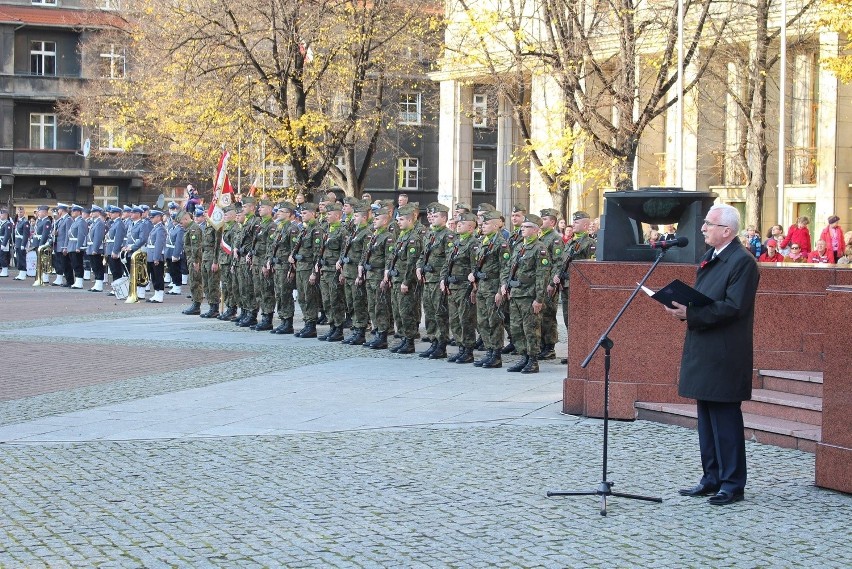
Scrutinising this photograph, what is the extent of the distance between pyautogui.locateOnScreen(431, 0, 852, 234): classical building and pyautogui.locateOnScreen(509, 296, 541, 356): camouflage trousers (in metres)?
12.8

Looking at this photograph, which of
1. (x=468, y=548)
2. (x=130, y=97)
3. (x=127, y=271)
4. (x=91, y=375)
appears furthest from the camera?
(x=130, y=97)

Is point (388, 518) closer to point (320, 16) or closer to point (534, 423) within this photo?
point (534, 423)

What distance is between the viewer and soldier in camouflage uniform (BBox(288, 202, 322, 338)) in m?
20.3

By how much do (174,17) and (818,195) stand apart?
16966mm

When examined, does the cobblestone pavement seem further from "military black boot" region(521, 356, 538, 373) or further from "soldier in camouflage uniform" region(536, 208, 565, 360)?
"soldier in camouflage uniform" region(536, 208, 565, 360)

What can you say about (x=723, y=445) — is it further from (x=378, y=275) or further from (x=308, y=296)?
(x=308, y=296)

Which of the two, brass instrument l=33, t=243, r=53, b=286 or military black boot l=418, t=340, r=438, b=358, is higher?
brass instrument l=33, t=243, r=53, b=286

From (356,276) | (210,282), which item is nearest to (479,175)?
(210,282)

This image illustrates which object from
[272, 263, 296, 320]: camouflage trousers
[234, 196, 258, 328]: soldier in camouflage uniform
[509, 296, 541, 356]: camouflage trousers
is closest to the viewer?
[509, 296, 541, 356]: camouflage trousers

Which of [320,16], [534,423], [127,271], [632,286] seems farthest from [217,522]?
[320,16]

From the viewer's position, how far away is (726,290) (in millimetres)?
8586

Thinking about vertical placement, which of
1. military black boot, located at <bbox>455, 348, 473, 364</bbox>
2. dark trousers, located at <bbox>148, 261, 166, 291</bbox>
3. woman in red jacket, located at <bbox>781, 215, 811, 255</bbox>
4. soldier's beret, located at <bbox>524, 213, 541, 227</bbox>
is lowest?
military black boot, located at <bbox>455, 348, 473, 364</bbox>

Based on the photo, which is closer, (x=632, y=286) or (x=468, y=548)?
(x=468, y=548)

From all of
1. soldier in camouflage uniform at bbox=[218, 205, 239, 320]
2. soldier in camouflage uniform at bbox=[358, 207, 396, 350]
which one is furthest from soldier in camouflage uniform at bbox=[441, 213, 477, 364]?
soldier in camouflage uniform at bbox=[218, 205, 239, 320]
